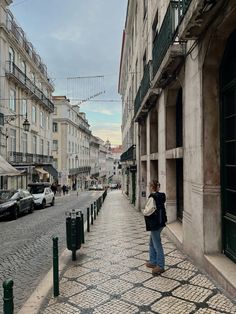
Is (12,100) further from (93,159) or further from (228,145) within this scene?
(93,159)

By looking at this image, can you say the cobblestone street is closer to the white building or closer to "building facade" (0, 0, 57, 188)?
"building facade" (0, 0, 57, 188)

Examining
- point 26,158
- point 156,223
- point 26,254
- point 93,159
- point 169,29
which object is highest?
point 169,29

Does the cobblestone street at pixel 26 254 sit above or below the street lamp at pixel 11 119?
below

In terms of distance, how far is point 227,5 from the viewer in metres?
4.77

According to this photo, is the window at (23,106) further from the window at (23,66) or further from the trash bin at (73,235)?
the trash bin at (73,235)

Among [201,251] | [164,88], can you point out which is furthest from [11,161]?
[201,251]

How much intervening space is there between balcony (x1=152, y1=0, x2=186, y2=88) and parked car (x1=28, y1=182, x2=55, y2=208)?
46.9 ft

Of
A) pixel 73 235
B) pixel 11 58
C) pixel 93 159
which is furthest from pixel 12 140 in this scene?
pixel 93 159

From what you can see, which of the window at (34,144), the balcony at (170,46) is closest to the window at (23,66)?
the window at (34,144)

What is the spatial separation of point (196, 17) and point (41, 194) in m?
19.2

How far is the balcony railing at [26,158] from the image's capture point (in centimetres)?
2697

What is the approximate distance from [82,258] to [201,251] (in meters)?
2.57

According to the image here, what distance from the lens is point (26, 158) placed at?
3106 centimetres

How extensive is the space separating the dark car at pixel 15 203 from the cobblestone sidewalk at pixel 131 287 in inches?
354
